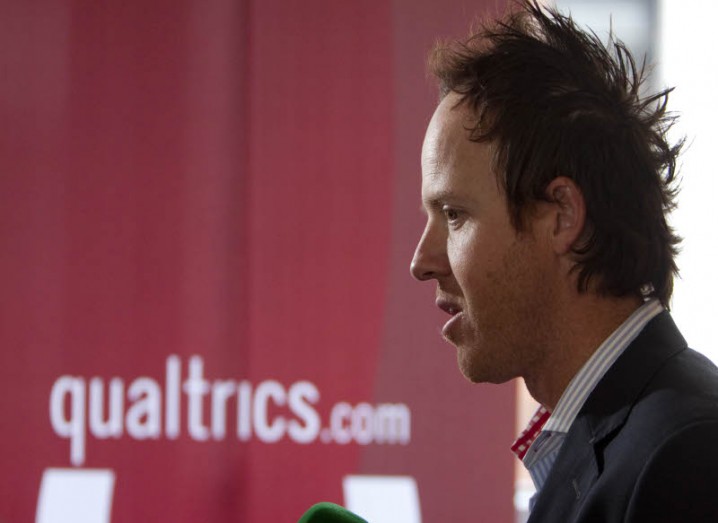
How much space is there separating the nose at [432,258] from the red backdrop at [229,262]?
147cm

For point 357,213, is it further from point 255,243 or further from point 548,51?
point 548,51

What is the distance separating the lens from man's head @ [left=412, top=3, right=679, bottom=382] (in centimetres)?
113

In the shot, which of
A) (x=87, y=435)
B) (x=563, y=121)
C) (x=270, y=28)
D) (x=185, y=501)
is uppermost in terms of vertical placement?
(x=270, y=28)

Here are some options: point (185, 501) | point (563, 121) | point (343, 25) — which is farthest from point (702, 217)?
point (563, 121)

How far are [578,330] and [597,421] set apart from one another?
138mm

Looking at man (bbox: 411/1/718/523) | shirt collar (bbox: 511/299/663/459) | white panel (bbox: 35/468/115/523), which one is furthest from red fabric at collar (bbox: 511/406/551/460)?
white panel (bbox: 35/468/115/523)

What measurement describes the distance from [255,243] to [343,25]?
2.19ft

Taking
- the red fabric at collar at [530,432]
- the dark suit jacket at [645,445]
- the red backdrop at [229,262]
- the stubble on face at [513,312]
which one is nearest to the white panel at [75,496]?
the red backdrop at [229,262]

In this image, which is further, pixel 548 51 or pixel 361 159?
pixel 361 159

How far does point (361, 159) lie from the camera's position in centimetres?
270

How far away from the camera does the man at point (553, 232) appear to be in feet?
3.61

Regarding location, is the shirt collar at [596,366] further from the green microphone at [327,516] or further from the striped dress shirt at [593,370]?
the green microphone at [327,516]

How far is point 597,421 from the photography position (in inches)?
40.1

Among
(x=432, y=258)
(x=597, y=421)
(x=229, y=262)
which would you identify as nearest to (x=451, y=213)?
(x=432, y=258)
